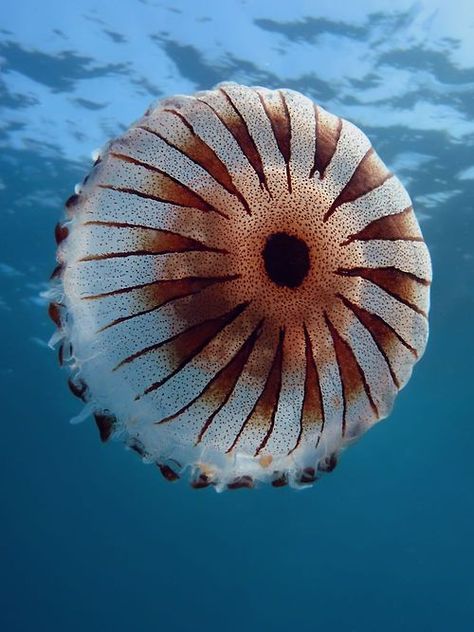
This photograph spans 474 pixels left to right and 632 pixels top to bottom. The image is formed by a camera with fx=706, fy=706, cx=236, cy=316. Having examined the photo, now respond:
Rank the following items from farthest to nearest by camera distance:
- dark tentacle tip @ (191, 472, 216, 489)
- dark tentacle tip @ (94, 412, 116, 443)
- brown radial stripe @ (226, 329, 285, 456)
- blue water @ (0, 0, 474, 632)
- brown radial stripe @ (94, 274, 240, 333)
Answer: blue water @ (0, 0, 474, 632) < dark tentacle tip @ (191, 472, 216, 489) < dark tentacle tip @ (94, 412, 116, 443) < brown radial stripe @ (226, 329, 285, 456) < brown radial stripe @ (94, 274, 240, 333)

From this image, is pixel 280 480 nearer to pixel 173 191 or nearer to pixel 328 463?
pixel 328 463

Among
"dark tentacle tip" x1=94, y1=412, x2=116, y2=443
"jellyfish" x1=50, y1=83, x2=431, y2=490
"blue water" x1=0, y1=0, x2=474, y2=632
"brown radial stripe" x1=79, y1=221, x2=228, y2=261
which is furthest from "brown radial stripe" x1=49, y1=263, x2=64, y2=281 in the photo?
"blue water" x1=0, y1=0, x2=474, y2=632

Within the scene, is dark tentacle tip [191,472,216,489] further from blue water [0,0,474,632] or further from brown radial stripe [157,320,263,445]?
blue water [0,0,474,632]

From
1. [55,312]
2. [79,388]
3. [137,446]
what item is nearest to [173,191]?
[55,312]

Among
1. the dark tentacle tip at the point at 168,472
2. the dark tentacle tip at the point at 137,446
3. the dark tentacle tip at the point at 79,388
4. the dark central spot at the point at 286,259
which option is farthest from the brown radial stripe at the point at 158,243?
the dark tentacle tip at the point at 168,472

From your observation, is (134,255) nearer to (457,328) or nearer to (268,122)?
(268,122)

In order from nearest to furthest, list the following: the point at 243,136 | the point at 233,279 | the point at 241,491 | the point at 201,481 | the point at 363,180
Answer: the point at 233,279
the point at 243,136
the point at 363,180
the point at 201,481
the point at 241,491

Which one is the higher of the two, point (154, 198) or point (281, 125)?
point (281, 125)
